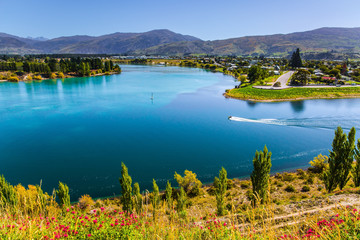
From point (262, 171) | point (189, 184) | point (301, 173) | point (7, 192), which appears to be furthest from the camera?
point (301, 173)

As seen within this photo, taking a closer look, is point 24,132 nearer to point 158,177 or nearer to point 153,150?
point 153,150

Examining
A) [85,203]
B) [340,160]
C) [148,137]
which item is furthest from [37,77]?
[340,160]

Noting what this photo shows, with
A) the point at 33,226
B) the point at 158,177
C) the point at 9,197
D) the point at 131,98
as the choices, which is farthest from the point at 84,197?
the point at 131,98

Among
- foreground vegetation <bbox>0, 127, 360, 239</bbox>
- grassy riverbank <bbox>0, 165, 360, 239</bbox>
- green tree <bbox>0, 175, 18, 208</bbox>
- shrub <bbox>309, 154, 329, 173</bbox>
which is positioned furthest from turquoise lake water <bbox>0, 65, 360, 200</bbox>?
green tree <bbox>0, 175, 18, 208</bbox>

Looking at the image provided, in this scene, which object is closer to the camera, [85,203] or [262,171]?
[262,171]

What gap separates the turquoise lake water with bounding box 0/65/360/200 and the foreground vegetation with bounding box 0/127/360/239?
245 centimetres

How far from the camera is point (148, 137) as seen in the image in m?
22.0

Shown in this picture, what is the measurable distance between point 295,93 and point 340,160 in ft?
117

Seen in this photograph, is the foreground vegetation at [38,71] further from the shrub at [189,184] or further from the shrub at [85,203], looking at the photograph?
the shrub at [189,184]

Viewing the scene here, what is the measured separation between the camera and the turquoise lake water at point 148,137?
15.7m

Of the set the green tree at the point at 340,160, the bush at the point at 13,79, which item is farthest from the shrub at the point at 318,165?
the bush at the point at 13,79

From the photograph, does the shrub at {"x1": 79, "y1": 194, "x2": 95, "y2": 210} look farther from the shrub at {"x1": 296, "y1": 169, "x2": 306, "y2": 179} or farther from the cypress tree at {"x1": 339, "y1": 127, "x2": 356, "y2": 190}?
the shrub at {"x1": 296, "y1": 169, "x2": 306, "y2": 179}

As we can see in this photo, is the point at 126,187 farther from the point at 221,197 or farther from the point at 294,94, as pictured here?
the point at 294,94

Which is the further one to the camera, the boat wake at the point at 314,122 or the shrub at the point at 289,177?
the boat wake at the point at 314,122
